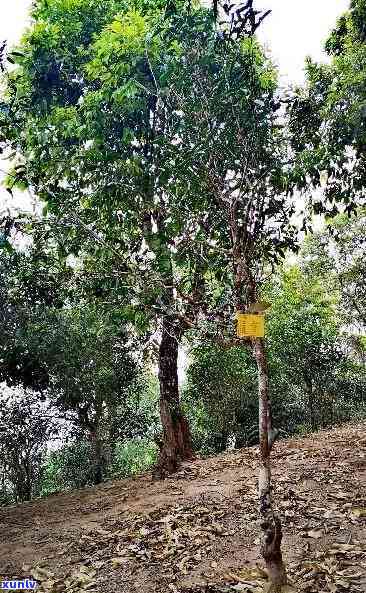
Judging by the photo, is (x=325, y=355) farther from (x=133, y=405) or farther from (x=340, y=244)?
(x=133, y=405)

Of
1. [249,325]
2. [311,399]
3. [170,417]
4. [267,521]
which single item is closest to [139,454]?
[311,399]

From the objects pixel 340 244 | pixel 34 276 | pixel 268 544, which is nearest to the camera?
pixel 268 544

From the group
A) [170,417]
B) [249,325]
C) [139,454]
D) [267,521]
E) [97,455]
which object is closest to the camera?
[267,521]

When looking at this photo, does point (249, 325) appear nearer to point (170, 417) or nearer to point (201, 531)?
point (201, 531)

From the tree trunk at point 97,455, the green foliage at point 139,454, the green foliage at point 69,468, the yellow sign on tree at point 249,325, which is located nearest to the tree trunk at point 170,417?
the tree trunk at point 97,455

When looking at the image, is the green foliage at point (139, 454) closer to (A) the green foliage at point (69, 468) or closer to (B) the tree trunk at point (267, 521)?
(A) the green foliage at point (69, 468)

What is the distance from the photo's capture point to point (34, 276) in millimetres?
7297

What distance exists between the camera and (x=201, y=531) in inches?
176

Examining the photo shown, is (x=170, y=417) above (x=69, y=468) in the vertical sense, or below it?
above

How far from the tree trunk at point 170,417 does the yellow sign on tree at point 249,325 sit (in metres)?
3.84

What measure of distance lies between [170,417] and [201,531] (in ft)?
9.35

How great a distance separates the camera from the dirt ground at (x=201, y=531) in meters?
3.52

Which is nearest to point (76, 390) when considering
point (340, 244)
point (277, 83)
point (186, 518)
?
point (186, 518)

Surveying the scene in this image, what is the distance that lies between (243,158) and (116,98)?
5.33 ft
